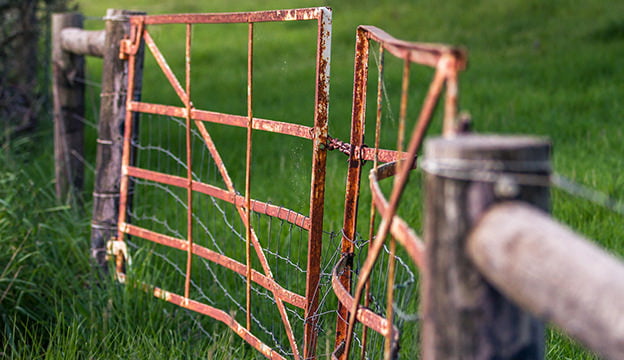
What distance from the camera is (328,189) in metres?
4.79

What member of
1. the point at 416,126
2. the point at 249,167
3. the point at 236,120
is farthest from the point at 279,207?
the point at 416,126

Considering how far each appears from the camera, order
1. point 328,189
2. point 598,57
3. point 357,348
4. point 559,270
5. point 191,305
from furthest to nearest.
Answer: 1. point 598,57
2. point 328,189
3. point 191,305
4. point 357,348
5. point 559,270

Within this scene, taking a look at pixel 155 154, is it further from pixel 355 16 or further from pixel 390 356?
pixel 355 16

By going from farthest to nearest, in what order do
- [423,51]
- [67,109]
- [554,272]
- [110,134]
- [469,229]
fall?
[67,109] → [110,134] → [423,51] → [469,229] → [554,272]

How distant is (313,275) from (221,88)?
685 centimetres

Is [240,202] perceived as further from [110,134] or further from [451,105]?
[451,105]

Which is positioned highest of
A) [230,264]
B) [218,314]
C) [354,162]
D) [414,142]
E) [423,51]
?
[423,51]

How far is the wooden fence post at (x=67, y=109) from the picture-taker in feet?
15.2

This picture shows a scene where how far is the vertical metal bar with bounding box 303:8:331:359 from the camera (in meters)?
2.48

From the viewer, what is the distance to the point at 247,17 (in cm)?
276

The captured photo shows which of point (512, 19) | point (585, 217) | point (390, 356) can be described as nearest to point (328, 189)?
point (585, 217)

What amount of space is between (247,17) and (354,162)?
77 cm

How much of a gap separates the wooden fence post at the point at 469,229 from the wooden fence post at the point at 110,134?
296 centimetres

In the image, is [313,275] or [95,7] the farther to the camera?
[95,7]
